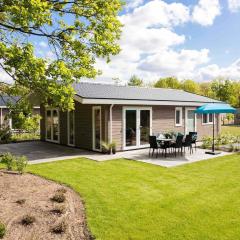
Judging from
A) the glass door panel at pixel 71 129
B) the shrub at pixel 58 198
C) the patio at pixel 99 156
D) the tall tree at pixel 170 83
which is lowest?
the shrub at pixel 58 198

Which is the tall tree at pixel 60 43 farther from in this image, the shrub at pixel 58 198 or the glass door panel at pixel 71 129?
the glass door panel at pixel 71 129

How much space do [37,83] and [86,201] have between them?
11.7 ft

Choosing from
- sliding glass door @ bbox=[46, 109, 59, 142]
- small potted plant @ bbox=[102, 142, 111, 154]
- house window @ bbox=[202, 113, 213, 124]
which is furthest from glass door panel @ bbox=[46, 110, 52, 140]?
house window @ bbox=[202, 113, 213, 124]

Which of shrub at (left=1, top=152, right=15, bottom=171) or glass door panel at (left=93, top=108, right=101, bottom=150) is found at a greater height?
glass door panel at (left=93, top=108, right=101, bottom=150)

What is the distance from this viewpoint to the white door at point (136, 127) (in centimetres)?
1636

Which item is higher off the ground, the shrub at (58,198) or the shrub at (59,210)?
the shrub at (58,198)

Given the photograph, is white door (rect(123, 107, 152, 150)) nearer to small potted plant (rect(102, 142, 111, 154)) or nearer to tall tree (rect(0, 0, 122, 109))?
small potted plant (rect(102, 142, 111, 154))

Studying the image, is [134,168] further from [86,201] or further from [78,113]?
[78,113]

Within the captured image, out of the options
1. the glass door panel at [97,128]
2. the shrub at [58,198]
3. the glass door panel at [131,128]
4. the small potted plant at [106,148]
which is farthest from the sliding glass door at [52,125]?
the shrub at [58,198]

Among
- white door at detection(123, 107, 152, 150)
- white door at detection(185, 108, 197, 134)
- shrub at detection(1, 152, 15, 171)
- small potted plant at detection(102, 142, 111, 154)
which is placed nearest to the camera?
shrub at detection(1, 152, 15, 171)

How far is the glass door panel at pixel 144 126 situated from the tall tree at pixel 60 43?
24.7 ft

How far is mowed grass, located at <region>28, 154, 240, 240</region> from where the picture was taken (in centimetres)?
600

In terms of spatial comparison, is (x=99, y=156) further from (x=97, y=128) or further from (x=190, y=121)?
(x=190, y=121)

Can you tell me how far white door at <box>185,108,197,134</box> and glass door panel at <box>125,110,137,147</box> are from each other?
5.37 metres
